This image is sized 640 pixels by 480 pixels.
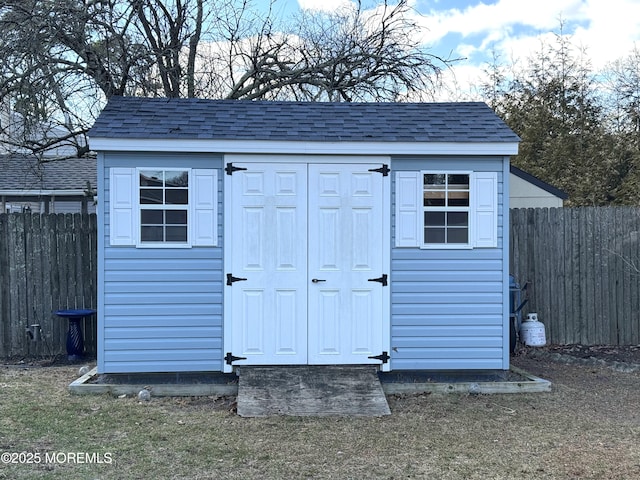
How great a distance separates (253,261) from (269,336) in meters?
0.82

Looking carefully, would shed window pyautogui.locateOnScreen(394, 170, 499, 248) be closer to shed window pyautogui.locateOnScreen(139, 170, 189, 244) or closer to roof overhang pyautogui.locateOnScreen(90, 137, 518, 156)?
roof overhang pyautogui.locateOnScreen(90, 137, 518, 156)

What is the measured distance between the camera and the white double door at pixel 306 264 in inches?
267

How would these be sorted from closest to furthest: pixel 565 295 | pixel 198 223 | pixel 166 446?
1. pixel 166 446
2. pixel 198 223
3. pixel 565 295

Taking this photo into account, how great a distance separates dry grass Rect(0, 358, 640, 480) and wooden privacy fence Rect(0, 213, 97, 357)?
1.77m

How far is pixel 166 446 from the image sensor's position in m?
4.95

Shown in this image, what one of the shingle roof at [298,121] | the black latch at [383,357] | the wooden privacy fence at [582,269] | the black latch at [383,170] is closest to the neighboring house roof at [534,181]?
the wooden privacy fence at [582,269]

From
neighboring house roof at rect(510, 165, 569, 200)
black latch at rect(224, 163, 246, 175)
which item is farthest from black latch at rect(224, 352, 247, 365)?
neighboring house roof at rect(510, 165, 569, 200)

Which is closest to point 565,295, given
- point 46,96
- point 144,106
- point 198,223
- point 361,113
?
point 361,113

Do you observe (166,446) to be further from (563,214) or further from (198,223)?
(563,214)

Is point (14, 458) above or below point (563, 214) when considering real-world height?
below

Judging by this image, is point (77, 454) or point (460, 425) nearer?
point (77, 454)

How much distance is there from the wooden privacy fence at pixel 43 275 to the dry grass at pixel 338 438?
1.77 metres

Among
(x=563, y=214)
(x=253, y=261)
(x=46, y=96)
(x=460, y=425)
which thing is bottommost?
(x=460, y=425)

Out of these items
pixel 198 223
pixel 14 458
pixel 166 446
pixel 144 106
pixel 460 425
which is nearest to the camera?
pixel 14 458
